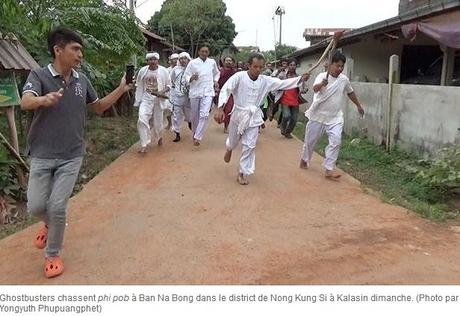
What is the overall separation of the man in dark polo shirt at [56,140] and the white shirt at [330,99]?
3.95 m

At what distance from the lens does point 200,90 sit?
32.1 ft

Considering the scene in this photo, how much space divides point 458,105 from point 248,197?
3263 millimetres

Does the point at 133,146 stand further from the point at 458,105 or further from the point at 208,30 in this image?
the point at 208,30

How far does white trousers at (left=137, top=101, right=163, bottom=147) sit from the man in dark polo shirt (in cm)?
489

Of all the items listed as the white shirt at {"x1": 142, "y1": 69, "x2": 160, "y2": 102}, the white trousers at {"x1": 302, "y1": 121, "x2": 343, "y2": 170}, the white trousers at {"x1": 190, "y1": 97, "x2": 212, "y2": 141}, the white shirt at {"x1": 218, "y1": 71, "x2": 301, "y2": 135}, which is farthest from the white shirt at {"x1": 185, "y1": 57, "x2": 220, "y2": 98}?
the white shirt at {"x1": 218, "y1": 71, "x2": 301, "y2": 135}

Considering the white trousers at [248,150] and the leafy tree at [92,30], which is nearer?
the white trousers at [248,150]

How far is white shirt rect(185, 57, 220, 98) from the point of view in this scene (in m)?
9.81

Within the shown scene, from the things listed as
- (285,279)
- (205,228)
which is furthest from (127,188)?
(285,279)

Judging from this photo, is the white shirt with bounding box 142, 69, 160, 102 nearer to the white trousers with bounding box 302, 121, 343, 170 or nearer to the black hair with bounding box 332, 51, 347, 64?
the white trousers with bounding box 302, 121, 343, 170

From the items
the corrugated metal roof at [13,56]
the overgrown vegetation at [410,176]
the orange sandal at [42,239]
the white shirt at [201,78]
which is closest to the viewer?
the orange sandal at [42,239]

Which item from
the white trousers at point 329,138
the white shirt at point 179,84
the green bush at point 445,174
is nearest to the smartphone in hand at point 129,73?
the white trousers at point 329,138

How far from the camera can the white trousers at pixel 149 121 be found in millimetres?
8914

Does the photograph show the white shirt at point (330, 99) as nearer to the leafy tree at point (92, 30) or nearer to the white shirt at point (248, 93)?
the white shirt at point (248, 93)

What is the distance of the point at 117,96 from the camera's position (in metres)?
4.17
